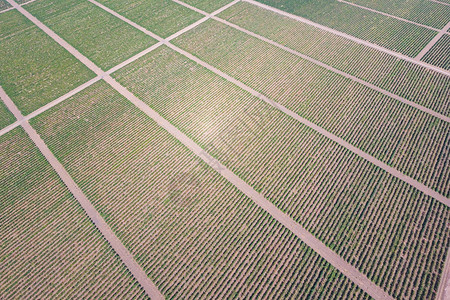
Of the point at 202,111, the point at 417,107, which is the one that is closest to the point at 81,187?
the point at 202,111

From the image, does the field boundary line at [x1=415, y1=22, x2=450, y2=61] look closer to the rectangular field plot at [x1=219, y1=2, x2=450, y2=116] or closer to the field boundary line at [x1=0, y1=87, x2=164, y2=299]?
the rectangular field plot at [x1=219, y1=2, x2=450, y2=116]

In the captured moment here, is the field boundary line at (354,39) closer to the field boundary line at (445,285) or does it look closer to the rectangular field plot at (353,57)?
the rectangular field plot at (353,57)

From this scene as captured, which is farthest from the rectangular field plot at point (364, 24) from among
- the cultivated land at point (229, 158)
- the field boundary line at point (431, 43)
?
the field boundary line at point (431, 43)

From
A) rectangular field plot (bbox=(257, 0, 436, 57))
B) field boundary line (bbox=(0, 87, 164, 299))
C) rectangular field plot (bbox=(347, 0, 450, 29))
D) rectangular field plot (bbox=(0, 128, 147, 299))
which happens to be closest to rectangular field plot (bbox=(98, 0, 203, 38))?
rectangular field plot (bbox=(257, 0, 436, 57))

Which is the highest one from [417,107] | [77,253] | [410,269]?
[417,107]

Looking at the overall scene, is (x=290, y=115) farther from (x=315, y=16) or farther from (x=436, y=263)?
(x=315, y=16)

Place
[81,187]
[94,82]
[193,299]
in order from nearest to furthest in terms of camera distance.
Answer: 1. [193,299]
2. [81,187]
3. [94,82]

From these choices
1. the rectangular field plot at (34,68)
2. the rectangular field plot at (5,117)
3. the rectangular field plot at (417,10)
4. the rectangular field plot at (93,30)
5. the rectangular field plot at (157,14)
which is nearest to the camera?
the rectangular field plot at (5,117)
